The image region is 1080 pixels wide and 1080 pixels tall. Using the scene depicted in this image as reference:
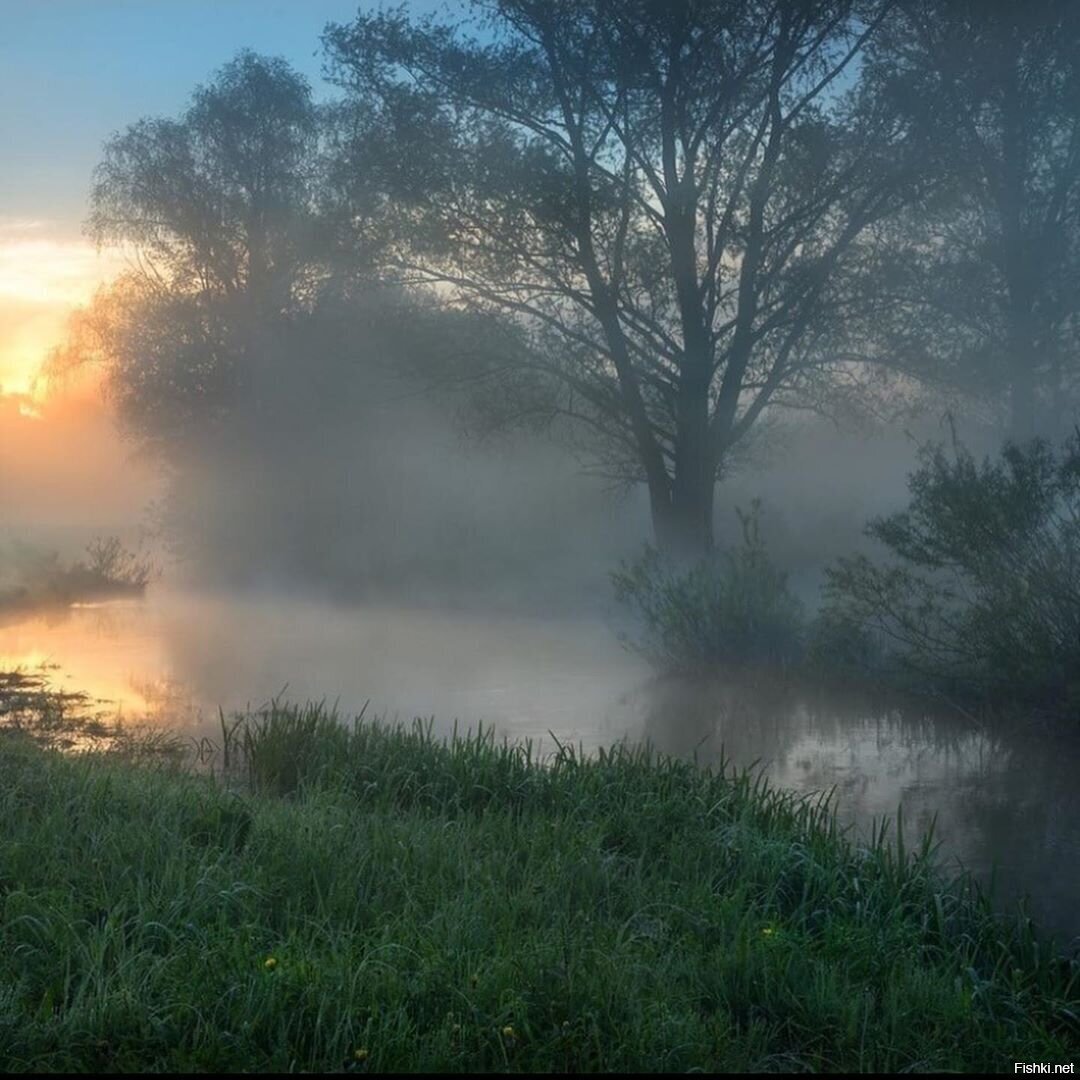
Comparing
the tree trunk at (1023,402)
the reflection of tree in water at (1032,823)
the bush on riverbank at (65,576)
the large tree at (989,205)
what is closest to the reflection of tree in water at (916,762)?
the reflection of tree in water at (1032,823)

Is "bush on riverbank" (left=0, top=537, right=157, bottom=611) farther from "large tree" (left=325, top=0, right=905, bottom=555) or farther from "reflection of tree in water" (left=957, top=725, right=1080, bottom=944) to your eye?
"reflection of tree in water" (left=957, top=725, right=1080, bottom=944)

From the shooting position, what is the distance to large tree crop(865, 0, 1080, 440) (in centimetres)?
1329

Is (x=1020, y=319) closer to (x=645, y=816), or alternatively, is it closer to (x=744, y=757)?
(x=744, y=757)

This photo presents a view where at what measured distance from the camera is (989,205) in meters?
14.8

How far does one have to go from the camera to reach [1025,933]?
5.26 m

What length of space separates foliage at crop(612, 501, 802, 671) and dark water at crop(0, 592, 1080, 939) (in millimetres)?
476

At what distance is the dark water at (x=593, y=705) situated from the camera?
7.56 metres

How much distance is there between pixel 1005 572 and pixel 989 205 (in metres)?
6.49

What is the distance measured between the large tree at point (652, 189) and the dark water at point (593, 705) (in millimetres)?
2676

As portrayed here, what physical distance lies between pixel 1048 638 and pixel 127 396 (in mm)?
16362

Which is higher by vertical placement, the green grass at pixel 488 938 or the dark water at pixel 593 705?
the green grass at pixel 488 938

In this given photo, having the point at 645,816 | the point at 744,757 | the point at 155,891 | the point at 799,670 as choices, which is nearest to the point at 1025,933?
the point at 645,816

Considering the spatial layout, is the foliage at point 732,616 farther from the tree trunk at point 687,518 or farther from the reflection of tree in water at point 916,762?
the tree trunk at point 687,518

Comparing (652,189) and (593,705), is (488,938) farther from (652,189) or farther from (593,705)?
(652,189)
